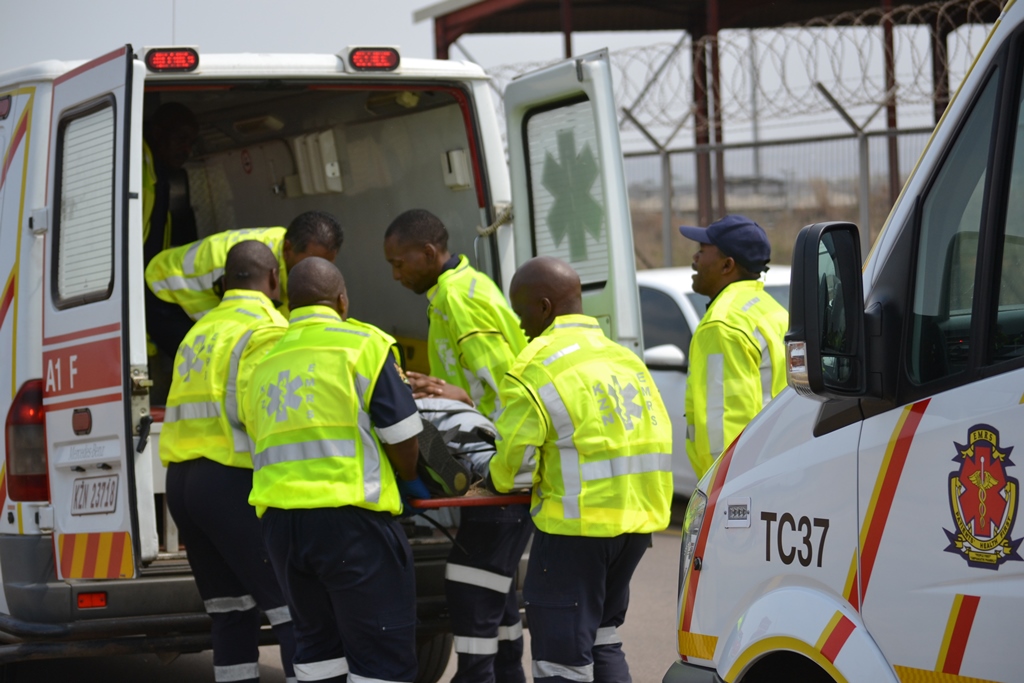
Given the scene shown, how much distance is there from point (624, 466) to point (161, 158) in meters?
3.35

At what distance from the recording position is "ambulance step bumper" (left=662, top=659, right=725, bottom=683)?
305 centimetres

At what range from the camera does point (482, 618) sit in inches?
181

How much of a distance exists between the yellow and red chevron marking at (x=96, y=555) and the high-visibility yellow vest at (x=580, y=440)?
1.34 meters

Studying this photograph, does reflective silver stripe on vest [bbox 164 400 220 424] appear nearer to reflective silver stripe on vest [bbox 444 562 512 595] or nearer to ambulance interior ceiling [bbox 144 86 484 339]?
reflective silver stripe on vest [bbox 444 562 512 595]

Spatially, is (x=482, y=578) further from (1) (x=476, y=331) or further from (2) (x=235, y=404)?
(2) (x=235, y=404)

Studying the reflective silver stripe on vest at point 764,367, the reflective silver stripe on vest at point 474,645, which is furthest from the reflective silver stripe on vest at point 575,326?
the reflective silver stripe on vest at point 474,645

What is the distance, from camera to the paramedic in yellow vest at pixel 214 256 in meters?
5.48

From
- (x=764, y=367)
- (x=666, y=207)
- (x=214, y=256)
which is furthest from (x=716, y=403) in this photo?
(x=666, y=207)

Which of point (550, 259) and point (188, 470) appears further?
point (188, 470)

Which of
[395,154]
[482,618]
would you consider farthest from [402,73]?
[482,618]

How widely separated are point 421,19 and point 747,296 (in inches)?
672

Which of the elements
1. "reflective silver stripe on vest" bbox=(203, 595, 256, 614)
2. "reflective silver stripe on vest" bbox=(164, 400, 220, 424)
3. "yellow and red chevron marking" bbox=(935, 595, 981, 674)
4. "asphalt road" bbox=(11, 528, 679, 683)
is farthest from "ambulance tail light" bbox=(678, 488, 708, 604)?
"asphalt road" bbox=(11, 528, 679, 683)

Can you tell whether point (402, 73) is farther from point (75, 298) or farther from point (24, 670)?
point (24, 670)

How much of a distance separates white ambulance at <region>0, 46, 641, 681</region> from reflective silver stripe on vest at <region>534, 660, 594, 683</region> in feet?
2.74
